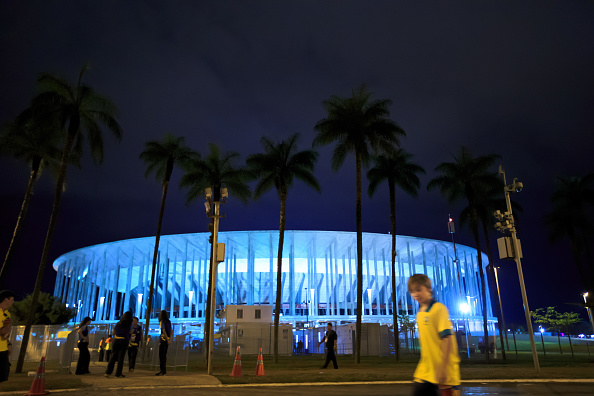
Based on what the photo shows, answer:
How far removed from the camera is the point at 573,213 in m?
37.2

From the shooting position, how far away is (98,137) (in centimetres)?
2255

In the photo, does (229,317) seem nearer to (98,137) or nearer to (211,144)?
(211,144)

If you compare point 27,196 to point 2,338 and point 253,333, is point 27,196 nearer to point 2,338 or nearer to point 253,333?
point 253,333

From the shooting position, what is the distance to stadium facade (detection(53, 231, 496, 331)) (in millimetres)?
58719

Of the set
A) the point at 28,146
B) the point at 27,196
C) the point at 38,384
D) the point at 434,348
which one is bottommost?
the point at 38,384

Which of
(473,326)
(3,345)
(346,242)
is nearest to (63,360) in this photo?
(3,345)

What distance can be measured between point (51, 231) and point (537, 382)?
802 inches

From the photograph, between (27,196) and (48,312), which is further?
(48,312)

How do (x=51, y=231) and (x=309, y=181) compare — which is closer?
(x=51, y=231)

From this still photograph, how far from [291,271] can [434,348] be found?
55.4 m

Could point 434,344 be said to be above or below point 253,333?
below

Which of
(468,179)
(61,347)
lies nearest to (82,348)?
(61,347)

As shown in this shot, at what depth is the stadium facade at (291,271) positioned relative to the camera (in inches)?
2312

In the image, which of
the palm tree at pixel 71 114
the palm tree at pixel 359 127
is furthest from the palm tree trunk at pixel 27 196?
the palm tree at pixel 359 127
